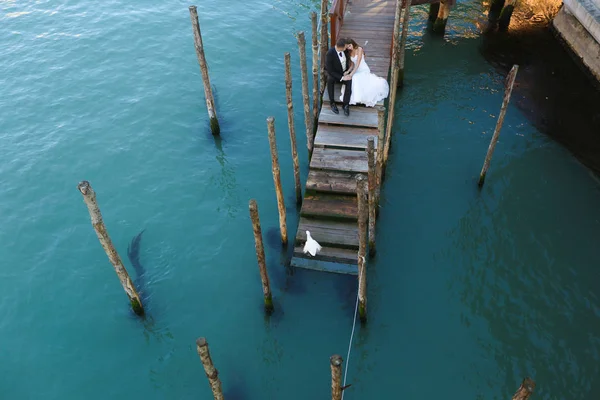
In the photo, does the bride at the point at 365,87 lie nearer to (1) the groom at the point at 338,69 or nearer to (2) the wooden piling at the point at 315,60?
(1) the groom at the point at 338,69

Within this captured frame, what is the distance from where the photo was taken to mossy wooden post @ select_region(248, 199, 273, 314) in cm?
788

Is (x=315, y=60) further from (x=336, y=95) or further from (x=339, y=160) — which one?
(x=339, y=160)

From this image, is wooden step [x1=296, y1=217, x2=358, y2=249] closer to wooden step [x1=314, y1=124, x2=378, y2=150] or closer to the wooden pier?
the wooden pier

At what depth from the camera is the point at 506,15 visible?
1822 cm

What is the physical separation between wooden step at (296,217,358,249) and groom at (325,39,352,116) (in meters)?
2.99

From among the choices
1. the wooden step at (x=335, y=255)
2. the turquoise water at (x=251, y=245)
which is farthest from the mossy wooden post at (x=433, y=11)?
the wooden step at (x=335, y=255)

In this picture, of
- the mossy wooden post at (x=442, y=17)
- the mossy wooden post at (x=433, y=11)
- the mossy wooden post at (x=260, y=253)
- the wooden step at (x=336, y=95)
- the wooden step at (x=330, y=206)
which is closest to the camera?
the mossy wooden post at (x=260, y=253)

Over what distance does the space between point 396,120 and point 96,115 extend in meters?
9.76

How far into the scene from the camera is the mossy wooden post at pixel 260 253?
25.8ft

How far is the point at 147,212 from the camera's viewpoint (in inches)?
484

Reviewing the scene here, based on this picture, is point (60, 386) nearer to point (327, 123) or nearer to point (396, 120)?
point (327, 123)

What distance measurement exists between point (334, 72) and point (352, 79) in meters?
0.56

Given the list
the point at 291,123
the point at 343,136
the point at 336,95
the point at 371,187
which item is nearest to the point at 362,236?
the point at 371,187

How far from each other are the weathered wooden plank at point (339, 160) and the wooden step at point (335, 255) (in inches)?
75.4
